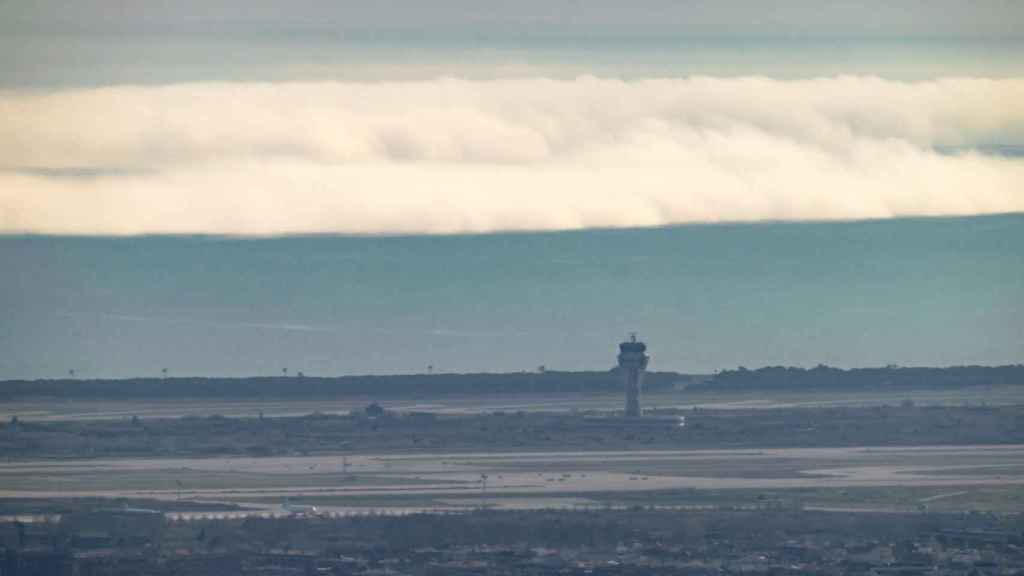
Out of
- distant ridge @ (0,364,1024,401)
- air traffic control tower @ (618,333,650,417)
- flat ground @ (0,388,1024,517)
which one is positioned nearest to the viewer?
flat ground @ (0,388,1024,517)

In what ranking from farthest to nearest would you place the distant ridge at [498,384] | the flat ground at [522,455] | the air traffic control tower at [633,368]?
the distant ridge at [498,384], the air traffic control tower at [633,368], the flat ground at [522,455]

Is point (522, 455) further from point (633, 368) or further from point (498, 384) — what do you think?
point (498, 384)

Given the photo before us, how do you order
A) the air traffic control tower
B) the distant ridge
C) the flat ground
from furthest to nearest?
the distant ridge → the air traffic control tower → the flat ground

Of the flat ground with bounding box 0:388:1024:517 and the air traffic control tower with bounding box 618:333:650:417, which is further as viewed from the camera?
the air traffic control tower with bounding box 618:333:650:417

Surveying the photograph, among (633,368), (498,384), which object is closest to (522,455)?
(633,368)

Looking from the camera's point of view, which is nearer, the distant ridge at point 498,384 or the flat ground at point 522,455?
the flat ground at point 522,455

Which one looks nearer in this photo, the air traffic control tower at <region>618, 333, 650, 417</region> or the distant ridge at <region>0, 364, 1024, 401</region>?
the air traffic control tower at <region>618, 333, 650, 417</region>
